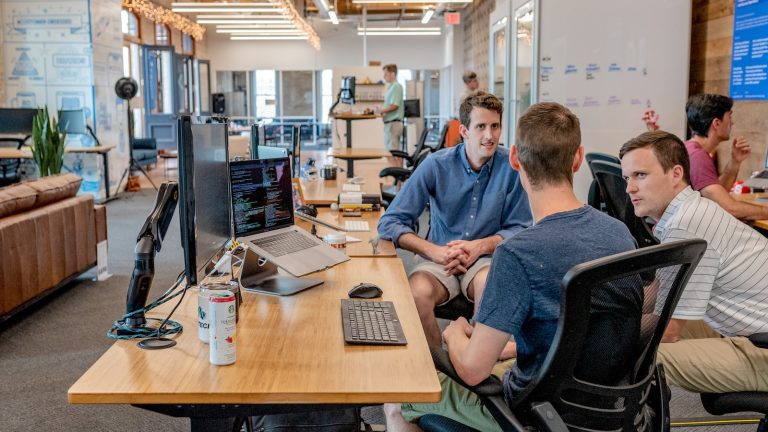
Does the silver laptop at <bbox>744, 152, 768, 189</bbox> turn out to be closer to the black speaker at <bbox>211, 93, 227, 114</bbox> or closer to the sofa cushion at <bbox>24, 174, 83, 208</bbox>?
the sofa cushion at <bbox>24, 174, 83, 208</bbox>

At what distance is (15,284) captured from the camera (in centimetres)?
426

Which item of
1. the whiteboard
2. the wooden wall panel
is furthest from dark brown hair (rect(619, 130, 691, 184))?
the whiteboard

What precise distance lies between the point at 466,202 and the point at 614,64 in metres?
3.16

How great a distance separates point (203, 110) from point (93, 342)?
51.6 ft

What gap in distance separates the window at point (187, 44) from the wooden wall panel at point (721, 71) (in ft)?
48.6

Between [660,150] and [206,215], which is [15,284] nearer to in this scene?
[206,215]

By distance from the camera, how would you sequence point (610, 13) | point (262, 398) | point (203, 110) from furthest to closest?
point (203, 110) → point (610, 13) → point (262, 398)

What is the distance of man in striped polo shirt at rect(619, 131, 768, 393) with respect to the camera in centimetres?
216

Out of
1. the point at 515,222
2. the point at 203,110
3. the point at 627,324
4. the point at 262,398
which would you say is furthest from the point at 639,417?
the point at 203,110

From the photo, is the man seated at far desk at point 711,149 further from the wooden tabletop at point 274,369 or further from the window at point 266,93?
the window at point 266,93

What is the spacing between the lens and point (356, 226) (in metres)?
3.46

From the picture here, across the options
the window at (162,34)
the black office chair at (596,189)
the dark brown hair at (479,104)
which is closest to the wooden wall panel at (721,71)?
the black office chair at (596,189)

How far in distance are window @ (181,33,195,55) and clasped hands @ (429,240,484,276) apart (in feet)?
54.9

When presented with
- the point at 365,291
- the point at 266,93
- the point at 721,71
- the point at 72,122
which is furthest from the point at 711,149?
the point at 266,93
